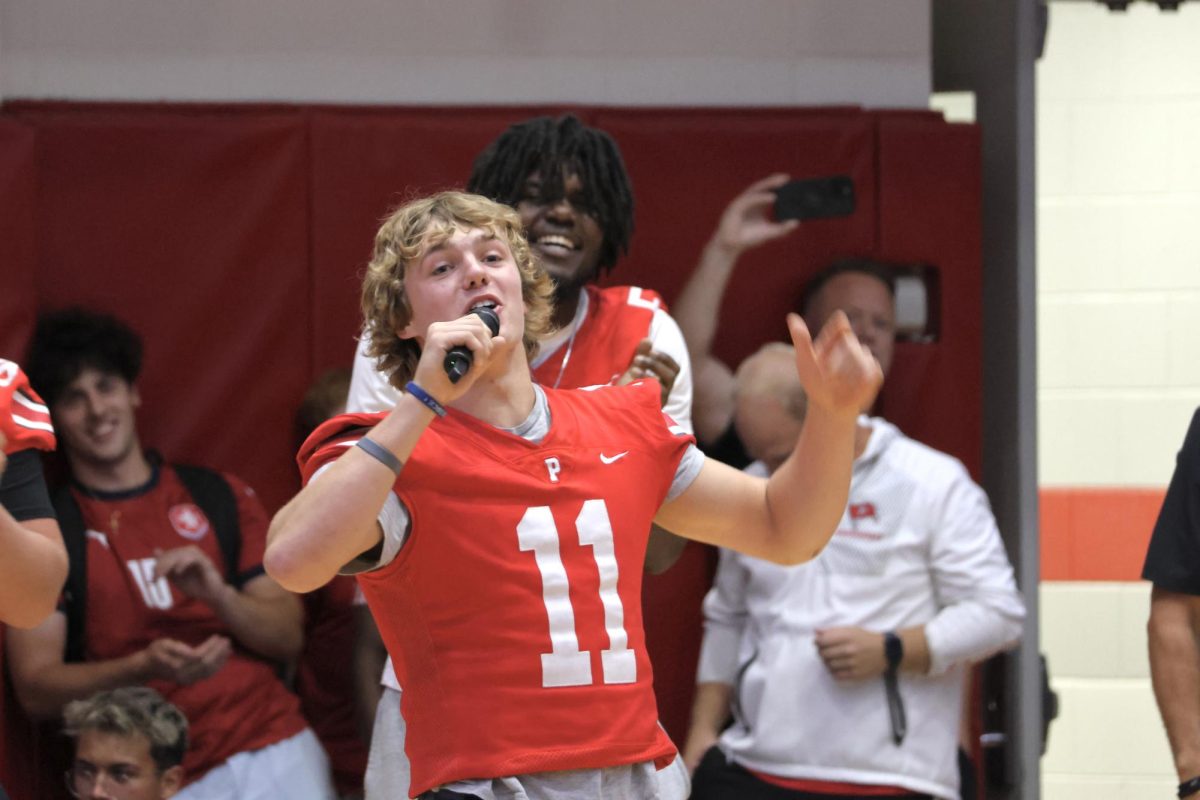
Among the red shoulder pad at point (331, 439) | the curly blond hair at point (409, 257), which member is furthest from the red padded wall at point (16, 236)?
the red shoulder pad at point (331, 439)

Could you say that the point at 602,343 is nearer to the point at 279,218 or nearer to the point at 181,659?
the point at 181,659

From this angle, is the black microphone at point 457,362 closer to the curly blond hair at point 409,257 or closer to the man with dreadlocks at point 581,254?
the curly blond hair at point 409,257

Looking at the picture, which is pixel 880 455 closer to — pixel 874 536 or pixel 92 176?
pixel 874 536

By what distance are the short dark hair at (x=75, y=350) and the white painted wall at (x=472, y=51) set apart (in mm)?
700

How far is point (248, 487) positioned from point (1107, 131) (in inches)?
127

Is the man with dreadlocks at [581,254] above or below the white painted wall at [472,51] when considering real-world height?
below

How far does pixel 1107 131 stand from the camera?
223 inches

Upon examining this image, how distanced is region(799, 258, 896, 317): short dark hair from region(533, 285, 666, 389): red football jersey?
1069mm

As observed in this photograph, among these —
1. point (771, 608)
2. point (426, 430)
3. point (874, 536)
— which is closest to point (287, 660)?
point (771, 608)

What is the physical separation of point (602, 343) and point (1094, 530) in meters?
2.96

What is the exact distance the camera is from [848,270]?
167 inches

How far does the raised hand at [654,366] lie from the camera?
9.95 feet

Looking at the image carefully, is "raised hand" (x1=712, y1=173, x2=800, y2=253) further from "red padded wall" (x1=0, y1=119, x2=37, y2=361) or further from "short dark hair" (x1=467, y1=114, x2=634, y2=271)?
"red padded wall" (x1=0, y1=119, x2=37, y2=361)

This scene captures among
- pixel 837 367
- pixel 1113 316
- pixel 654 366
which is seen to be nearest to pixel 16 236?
pixel 654 366
